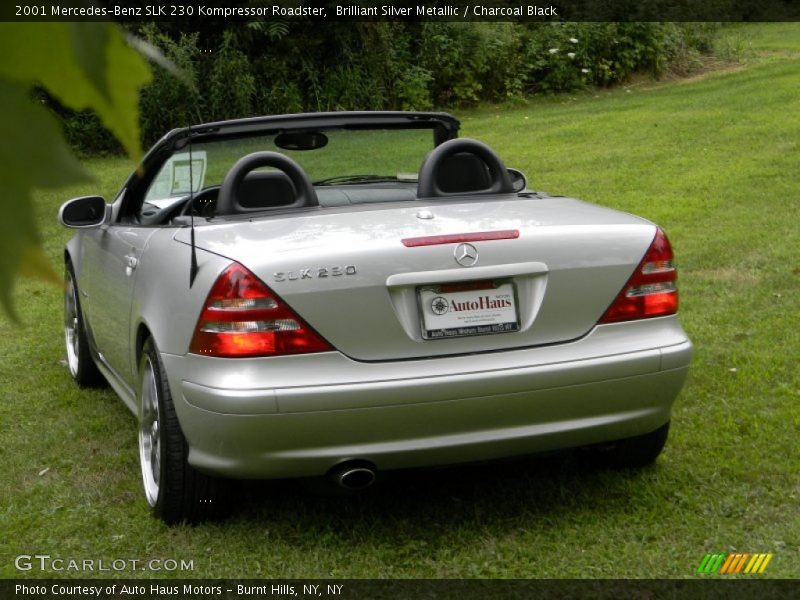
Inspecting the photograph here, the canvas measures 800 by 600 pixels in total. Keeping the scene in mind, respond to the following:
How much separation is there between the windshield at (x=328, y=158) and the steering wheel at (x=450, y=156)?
47 centimetres

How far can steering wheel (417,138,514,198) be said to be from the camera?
4.34 m

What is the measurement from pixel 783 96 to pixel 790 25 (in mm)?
13356

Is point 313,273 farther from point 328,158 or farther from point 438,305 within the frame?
point 328,158

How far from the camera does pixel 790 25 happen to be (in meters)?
29.0

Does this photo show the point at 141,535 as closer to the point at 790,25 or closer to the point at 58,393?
the point at 58,393

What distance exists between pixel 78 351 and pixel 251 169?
2230mm

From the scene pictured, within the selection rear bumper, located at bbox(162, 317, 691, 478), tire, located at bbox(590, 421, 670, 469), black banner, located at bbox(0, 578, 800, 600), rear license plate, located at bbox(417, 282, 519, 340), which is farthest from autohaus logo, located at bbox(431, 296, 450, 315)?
tire, located at bbox(590, 421, 670, 469)

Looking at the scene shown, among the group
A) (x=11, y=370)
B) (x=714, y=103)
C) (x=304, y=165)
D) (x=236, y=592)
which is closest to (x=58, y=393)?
(x=11, y=370)

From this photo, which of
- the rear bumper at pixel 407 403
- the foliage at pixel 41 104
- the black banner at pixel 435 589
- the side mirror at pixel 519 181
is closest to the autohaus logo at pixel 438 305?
the rear bumper at pixel 407 403

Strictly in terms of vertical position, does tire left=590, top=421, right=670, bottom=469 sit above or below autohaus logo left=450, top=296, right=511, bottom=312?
below

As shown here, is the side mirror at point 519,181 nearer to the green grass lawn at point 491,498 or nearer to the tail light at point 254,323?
the green grass lawn at point 491,498

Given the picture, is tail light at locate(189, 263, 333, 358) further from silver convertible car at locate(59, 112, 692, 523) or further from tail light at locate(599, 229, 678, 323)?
tail light at locate(599, 229, 678, 323)

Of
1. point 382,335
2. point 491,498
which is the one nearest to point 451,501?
point 491,498

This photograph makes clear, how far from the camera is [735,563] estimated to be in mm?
3611
